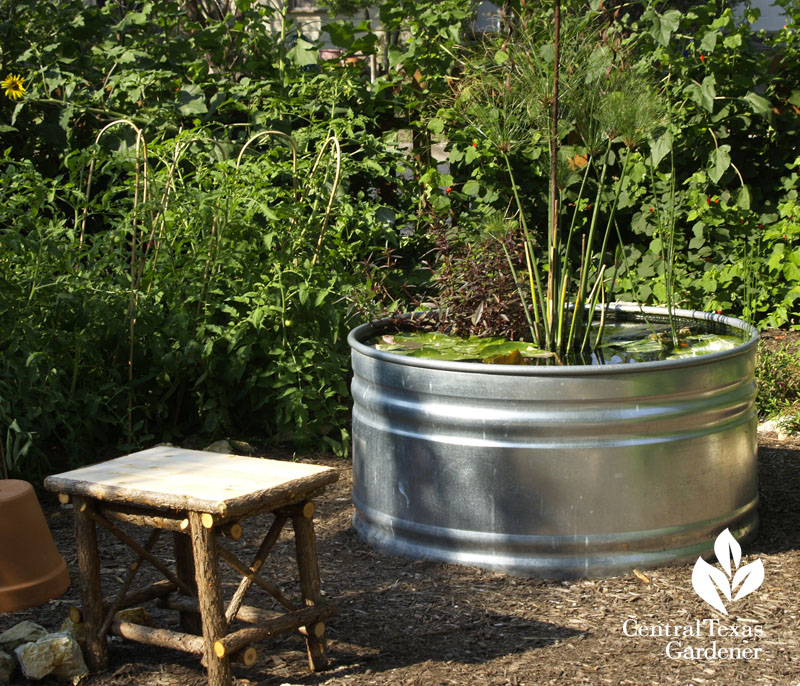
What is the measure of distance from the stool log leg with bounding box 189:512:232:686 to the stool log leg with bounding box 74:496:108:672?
1.20 feet

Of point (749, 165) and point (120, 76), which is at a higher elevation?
point (120, 76)

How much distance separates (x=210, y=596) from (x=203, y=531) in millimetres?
154

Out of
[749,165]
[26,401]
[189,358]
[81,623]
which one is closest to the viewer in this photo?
[81,623]

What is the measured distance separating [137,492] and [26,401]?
1.48 m

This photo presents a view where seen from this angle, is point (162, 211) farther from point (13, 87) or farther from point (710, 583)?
point (710, 583)

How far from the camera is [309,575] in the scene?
241cm

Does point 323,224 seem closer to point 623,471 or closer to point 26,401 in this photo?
point 26,401

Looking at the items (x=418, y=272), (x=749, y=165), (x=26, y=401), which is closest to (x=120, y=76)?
(x=418, y=272)

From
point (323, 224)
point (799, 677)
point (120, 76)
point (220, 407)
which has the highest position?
point (120, 76)

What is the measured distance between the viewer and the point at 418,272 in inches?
208

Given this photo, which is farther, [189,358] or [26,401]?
[189,358]

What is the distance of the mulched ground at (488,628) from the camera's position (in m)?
2.32

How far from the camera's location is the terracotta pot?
265cm

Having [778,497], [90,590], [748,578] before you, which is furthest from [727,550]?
[90,590]
